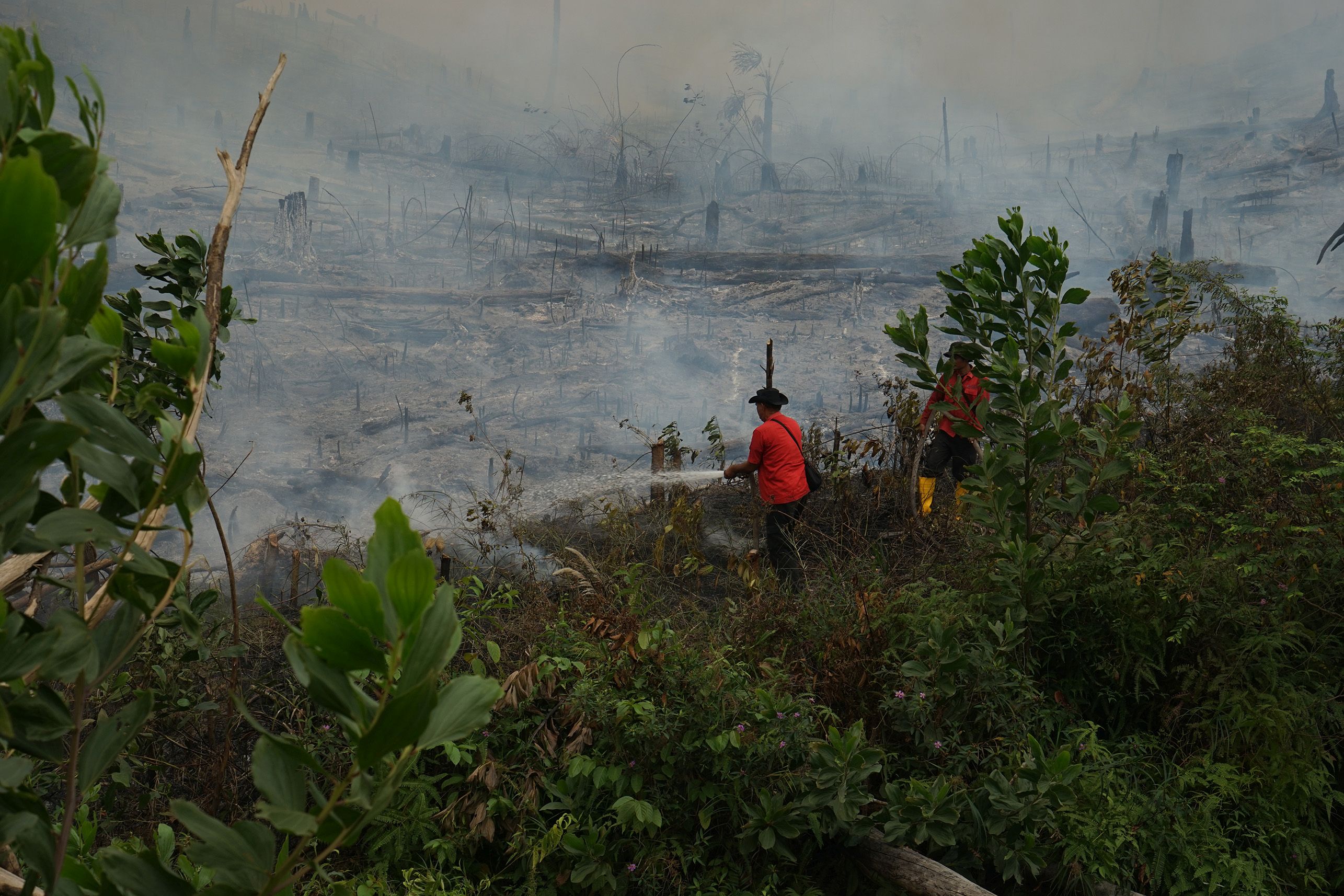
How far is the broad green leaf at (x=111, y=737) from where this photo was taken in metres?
0.70

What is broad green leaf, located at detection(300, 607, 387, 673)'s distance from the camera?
1.62ft

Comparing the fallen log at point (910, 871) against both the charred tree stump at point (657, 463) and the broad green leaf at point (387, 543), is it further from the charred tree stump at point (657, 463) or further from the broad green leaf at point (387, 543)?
the charred tree stump at point (657, 463)

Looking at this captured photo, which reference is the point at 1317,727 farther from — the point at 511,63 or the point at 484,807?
the point at 511,63

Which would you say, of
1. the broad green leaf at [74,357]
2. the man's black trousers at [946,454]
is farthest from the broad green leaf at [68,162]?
the man's black trousers at [946,454]

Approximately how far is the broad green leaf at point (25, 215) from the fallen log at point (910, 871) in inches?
101

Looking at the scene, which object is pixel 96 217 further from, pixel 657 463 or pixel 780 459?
pixel 657 463

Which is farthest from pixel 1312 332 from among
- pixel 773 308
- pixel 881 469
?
pixel 881 469

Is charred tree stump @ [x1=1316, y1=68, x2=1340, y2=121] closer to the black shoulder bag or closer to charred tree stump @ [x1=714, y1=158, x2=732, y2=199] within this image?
charred tree stump @ [x1=714, y1=158, x2=732, y2=199]

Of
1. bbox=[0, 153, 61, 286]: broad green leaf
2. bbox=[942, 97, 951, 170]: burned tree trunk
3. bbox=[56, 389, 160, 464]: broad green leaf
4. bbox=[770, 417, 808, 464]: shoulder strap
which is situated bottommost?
bbox=[770, 417, 808, 464]: shoulder strap

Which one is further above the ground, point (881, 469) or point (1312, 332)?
point (1312, 332)

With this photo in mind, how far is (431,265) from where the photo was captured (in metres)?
9.91

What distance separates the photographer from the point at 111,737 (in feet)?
2.38

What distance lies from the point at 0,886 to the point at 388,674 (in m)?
0.66

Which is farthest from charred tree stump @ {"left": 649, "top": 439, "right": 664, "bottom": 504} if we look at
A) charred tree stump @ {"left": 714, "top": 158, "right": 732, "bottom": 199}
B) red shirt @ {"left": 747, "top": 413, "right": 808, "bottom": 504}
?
charred tree stump @ {"left": 714, "top": 158, "right": 732, "bottom": 199}
